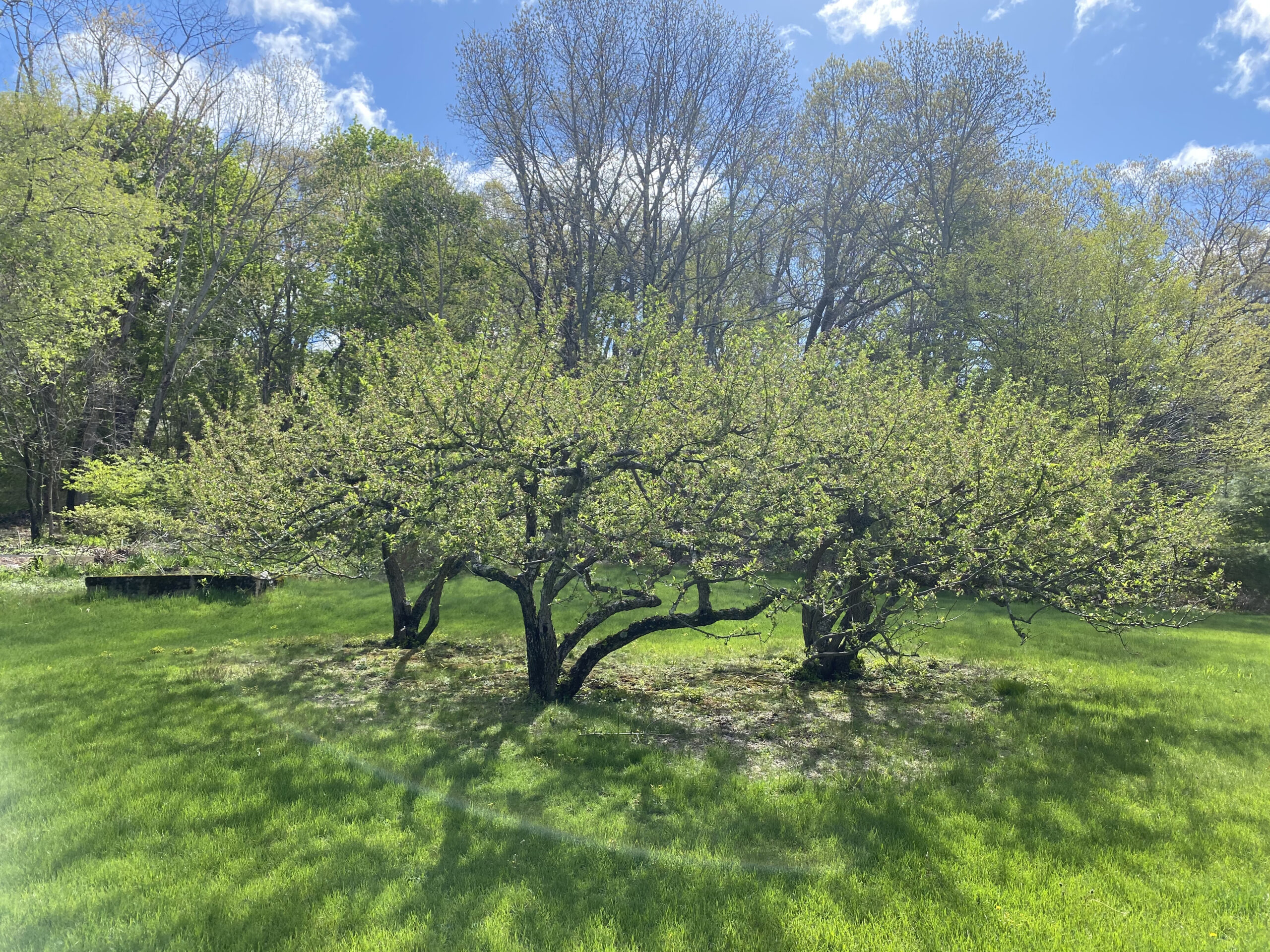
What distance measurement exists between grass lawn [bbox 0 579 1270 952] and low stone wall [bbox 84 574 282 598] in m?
7.07

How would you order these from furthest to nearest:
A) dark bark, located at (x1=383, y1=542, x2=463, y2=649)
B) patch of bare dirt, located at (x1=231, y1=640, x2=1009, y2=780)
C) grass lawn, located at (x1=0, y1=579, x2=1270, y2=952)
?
dark bark, located at (x1=383, y1=542, x2=463, y2=649)
patch of bare dirt, located at (x1=231, y1=640, x2=1009, y2=780)
grass lawn, located at (x1=0, y1=579, x2=1270, y2=952)

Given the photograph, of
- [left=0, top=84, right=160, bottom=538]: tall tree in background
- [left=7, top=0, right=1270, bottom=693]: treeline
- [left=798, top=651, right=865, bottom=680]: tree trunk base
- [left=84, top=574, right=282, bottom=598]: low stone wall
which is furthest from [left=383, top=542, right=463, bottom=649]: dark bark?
[left=0, top=84, right=160, bottom=538]: tall tree in background

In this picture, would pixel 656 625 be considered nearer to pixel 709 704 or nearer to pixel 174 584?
pixel 709 704

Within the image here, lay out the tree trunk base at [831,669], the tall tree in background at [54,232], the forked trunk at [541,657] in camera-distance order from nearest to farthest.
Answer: the forked trunk at [541,657], the tree trunk base at [831,669], the tall tree in background at [54,232]

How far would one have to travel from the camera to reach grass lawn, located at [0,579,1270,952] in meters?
4.68

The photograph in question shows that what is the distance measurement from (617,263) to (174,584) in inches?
846

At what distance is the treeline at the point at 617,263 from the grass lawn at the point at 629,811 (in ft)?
8.90

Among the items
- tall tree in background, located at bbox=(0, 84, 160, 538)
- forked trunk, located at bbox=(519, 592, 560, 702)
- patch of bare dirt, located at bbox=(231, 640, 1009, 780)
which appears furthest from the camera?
tall tree in background, located at bbox=(0, 84, 160, 538)

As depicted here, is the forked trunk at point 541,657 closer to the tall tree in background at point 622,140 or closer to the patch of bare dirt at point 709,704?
the patch of bare dirt at point 709,704

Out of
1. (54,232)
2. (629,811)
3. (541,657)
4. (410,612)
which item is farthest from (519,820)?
(54,232)

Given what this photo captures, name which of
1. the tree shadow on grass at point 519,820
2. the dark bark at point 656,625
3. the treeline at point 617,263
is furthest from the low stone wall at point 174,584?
the dark bark at point 656,625

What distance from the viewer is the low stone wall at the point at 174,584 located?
18.7 meters

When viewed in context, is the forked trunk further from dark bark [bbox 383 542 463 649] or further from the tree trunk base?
the tree trunk base

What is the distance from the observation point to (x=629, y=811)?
259 inches
